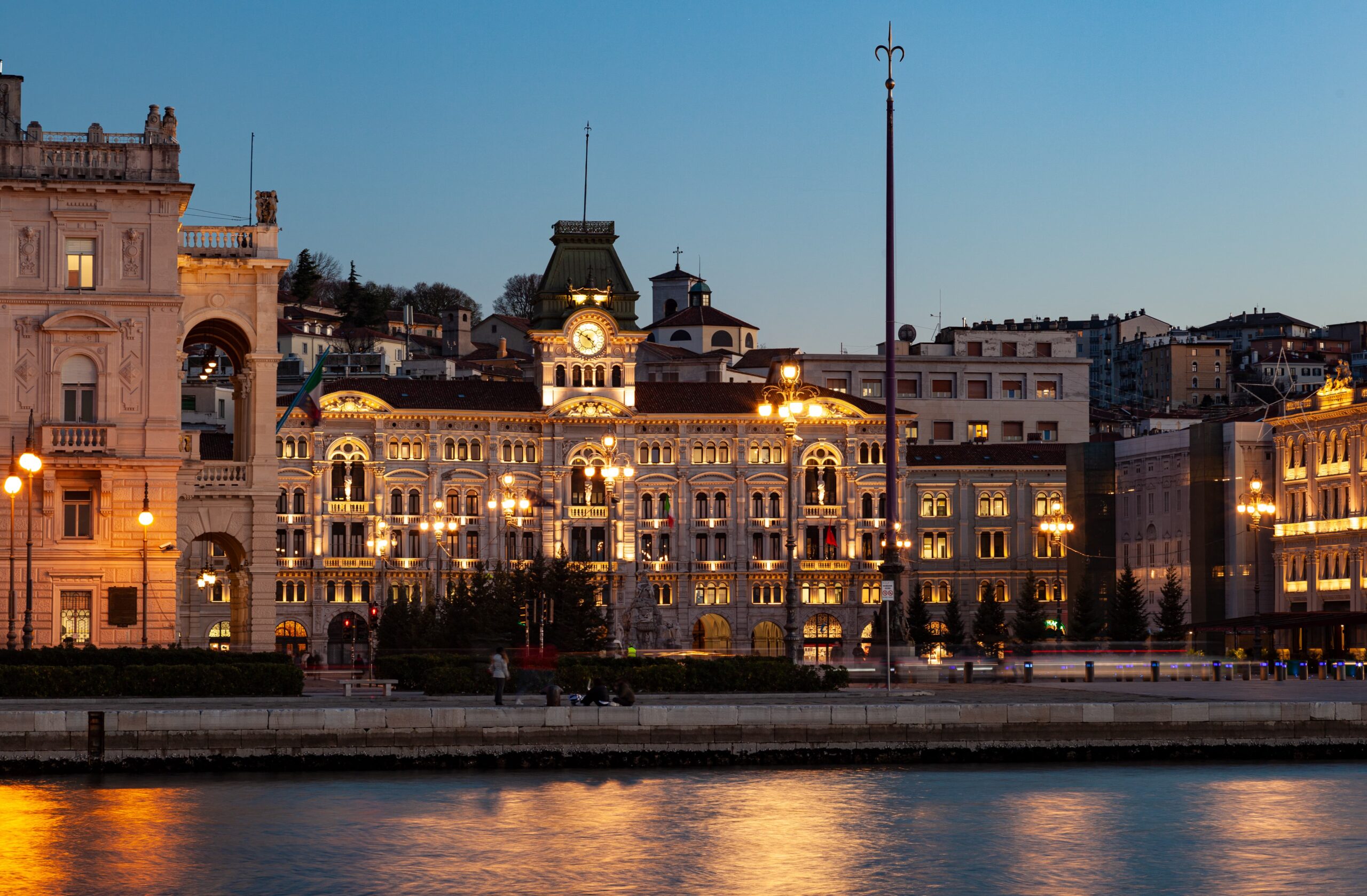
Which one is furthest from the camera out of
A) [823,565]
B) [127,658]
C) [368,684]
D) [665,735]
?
[823,565]

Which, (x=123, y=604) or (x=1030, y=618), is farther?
(x=1030, y=618)

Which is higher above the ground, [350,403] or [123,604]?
[350,403]

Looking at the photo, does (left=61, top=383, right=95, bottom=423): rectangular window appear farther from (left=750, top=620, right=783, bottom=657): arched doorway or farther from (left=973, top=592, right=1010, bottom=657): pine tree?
(left=973, top=592, right=1010, bottom=657): pine tree

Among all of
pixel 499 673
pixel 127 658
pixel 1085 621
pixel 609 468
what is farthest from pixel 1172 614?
pixel 127 658

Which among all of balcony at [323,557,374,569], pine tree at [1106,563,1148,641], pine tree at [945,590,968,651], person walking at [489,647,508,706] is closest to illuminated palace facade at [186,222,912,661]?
balcony at [323,557,374,569]

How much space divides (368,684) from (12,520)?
9.31 m

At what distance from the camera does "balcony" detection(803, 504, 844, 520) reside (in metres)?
121

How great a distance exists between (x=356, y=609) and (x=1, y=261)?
5913 centimetres

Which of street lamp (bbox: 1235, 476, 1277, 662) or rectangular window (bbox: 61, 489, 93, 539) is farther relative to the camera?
street lamp (bbox: 1235, 476, 1277, 662)

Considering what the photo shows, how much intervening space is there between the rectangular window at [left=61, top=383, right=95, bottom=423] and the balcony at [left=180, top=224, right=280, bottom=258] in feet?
15.2

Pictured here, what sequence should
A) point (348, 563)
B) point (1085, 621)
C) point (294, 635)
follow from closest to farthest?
point (1085, 621) < point (294, 635) < point (348, 563)

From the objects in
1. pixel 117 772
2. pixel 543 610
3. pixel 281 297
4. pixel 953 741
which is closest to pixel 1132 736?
pixel 953 741

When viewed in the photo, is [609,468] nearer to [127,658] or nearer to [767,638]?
[767,638]

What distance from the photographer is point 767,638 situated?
119312mm
